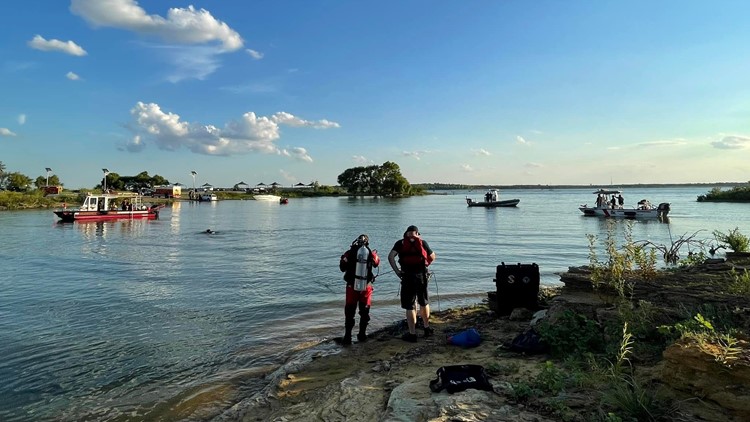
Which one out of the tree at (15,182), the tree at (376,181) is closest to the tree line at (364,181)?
the tree at (376,181)

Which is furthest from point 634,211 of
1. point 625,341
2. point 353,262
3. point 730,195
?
point 730,195

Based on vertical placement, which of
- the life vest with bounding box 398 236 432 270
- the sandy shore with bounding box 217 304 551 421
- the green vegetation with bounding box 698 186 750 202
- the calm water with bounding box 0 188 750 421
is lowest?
the calm water with bounding box 0 188 750 421

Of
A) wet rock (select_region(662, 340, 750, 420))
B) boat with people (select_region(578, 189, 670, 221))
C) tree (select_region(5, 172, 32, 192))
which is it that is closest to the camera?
wet rock (select_region(662, 340, 750, 420))

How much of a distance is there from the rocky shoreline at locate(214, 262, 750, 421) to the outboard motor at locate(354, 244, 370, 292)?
1.05 meters

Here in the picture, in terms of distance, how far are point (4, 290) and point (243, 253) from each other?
1005 centimetres

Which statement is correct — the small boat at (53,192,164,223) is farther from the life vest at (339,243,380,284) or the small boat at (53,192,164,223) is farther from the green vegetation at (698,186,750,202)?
the green vegetation at (698,186,750,202)

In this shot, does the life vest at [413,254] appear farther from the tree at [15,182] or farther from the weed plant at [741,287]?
the tree at [15,182]

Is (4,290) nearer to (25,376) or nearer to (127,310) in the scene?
(127,310)

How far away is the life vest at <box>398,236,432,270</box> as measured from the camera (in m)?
7.54

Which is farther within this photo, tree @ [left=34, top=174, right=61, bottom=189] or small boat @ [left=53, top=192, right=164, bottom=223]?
tree @ [left=34, top=174, right=61, bottom=189]

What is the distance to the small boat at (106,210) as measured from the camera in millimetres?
41812

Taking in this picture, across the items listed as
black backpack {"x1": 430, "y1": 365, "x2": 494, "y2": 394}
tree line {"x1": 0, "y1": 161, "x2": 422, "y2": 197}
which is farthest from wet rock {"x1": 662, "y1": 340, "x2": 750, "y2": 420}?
tree line {"x1": 0, "y1": 161, "x2": 422, "y2": 197}

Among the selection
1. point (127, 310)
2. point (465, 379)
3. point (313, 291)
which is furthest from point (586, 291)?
point (127, 310)

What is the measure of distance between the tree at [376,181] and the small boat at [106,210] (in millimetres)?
108002
